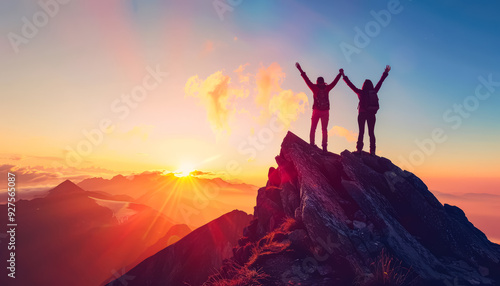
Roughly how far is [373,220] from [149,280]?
52671mm

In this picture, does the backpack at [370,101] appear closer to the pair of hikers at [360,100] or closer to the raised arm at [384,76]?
the pair of hikers at [360,100]

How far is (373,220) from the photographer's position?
12141 mm

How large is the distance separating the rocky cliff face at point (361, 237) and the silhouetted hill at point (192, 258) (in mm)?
36486

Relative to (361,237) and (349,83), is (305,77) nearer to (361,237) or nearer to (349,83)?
(349,83)

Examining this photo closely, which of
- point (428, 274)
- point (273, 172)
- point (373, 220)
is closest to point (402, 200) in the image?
point (373, 220)

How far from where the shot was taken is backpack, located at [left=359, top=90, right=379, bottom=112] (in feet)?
53.7

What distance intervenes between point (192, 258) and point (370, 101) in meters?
50.6

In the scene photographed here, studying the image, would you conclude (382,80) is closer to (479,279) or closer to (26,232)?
(479,279)

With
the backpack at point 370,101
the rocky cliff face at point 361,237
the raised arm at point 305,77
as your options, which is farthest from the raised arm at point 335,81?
the rocky cliff face at point 361,237

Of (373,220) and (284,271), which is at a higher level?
(373,220)

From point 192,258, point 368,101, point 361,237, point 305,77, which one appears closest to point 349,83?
point 368,101

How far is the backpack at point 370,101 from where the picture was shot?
16359mm

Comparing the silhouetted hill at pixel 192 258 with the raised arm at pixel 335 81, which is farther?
the silhouetted hill at pixel 192 258

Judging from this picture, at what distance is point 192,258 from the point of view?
52938 mm
